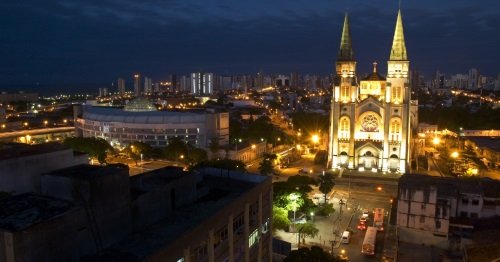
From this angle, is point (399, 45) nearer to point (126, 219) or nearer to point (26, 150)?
point (26, 150)

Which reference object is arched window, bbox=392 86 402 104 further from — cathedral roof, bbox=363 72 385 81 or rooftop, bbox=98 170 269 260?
rooftop, bbox=98 170 269 260

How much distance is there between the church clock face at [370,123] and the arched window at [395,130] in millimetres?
2002

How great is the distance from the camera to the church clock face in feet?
163

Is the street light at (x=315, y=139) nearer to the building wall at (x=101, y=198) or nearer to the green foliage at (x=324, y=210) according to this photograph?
the green foliage at (x=324, y=210)

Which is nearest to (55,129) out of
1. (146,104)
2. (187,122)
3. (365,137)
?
(146,104)

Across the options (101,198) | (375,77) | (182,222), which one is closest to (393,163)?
(375,77)

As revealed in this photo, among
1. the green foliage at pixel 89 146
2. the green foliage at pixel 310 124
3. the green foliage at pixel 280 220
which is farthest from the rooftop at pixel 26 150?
the green foliage at pixel 310 124

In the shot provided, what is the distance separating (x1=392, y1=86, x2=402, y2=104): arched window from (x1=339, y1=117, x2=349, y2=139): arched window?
20.0 feet

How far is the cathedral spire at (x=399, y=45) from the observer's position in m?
49.8

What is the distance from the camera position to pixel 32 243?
1156 centimetres

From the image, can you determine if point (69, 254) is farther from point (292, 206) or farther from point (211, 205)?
point (292, 206)

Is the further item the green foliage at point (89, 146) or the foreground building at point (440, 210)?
the green foliage at point (89, 146)

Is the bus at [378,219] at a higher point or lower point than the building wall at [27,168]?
lower

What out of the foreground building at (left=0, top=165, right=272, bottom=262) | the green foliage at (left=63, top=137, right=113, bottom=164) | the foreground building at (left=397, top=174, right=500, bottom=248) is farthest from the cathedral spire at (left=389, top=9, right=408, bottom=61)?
the green foliage at (left=63, top=137, right=113, bottom=164)
